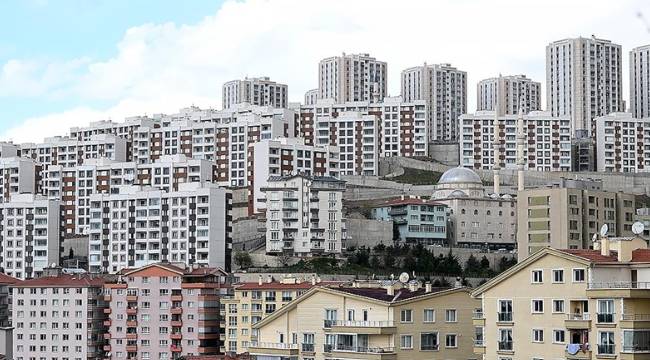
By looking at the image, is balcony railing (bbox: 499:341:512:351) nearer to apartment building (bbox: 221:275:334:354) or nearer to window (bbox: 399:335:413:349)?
window (bbox: 399:335:413:349)

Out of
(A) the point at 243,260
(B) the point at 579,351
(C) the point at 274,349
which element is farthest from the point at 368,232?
(B) the point at 579,351

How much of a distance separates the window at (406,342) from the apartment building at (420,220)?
151ft

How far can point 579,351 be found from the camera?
31.6 metres

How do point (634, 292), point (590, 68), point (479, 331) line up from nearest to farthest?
point (634, 292)
point (479, 331)
point (590, 68)

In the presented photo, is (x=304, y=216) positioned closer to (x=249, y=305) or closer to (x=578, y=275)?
(x=249, y=305)

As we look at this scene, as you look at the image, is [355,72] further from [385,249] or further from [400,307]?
[400,307]

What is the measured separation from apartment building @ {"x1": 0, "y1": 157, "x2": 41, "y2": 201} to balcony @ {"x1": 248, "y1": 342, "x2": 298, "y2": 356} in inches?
2326

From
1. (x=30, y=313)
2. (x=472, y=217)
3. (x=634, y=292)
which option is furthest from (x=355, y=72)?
(x=634, y=292)

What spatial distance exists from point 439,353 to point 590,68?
9092 cm

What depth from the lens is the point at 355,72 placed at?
423ft

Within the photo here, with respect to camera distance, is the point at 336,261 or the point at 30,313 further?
the point at 336,261

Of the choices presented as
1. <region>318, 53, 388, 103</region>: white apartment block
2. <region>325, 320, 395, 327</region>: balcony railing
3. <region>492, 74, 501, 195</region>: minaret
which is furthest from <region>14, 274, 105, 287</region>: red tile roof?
<region>318, 53, 388, 103</region>: white apartment block

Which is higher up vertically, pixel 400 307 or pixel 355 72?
pixel 355 72

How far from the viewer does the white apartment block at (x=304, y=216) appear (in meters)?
80.1
